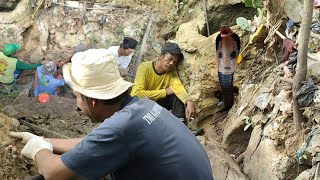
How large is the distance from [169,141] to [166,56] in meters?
3.91

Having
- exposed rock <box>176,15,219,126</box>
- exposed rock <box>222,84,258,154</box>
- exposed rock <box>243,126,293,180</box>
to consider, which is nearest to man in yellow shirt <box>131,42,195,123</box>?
exposed rock <box>176,15,219,126</box>

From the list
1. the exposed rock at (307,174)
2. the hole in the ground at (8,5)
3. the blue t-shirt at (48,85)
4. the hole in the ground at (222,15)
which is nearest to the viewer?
the exposed rock at (307,174)

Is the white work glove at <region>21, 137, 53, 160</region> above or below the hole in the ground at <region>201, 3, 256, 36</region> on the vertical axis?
above

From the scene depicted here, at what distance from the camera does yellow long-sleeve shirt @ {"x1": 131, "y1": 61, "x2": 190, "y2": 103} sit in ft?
20.1

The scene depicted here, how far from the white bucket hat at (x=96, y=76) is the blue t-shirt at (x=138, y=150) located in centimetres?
12

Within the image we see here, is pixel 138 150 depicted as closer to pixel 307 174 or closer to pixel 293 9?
pixel 307 174

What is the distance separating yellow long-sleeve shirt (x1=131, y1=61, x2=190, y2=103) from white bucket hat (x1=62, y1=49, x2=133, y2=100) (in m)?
3.65

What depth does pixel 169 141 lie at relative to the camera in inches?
90.2

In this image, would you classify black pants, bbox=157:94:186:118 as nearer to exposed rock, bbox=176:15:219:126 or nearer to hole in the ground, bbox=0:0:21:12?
exposed rock, bbox=176:15:219:126

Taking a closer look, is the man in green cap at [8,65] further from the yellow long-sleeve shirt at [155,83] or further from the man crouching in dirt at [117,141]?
the man crouching in dirt at [117,141]

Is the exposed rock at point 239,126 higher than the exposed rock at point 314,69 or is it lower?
lower

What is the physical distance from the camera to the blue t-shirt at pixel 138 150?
219 cm

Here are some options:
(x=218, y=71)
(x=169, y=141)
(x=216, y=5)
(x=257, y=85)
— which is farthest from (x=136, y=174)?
(x=216, y=5)

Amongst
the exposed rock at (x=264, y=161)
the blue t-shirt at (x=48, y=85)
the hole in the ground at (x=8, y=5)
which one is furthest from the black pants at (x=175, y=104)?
the hole in the ground at (x=8, y=5)
